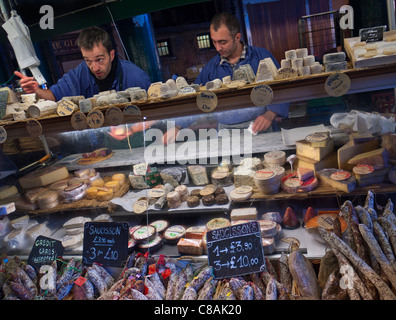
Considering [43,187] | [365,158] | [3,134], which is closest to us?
[365,158]

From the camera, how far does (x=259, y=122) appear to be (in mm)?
3070

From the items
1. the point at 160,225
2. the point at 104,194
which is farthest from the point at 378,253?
the point at 104,194

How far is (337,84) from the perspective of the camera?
1778mm

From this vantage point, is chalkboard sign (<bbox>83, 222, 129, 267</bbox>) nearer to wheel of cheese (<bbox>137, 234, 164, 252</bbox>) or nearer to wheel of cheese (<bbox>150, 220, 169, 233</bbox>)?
wheel of cheese (<bbox>137, 234, 164, 252</bbox>)

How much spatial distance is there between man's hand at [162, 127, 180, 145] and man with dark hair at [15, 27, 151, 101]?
84cm

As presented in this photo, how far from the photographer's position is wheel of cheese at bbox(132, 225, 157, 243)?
2596mm

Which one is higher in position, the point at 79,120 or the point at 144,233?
the point at 79,120

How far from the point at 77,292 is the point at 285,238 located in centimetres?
162

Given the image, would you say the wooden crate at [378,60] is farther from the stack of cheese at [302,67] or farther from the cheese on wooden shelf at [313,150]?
the cheese on wooden shelf at [313,150]

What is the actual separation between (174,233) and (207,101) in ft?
4.18
